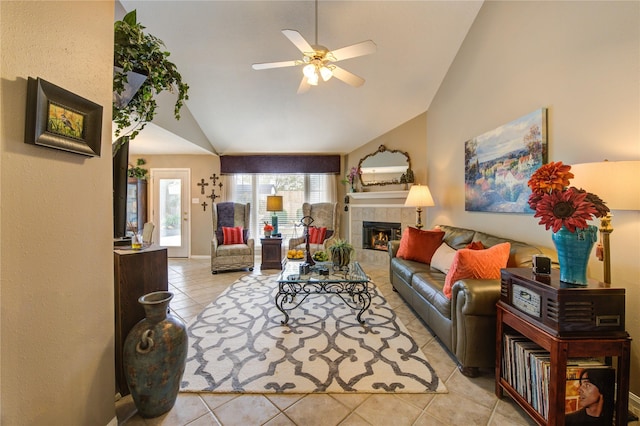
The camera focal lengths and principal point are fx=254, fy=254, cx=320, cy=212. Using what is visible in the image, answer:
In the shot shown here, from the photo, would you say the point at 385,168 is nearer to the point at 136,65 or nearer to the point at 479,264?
the point at 479,264

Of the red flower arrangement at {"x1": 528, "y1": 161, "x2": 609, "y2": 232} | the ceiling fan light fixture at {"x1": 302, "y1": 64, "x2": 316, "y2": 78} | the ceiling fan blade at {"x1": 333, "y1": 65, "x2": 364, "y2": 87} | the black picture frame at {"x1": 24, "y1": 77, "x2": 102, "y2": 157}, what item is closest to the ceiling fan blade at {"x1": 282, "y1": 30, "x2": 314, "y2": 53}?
the ceiling fan light fixture at {"x1": 302, "y1": 64, "x2": 316, "y2": 78}

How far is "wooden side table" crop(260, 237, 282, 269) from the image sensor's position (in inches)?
184

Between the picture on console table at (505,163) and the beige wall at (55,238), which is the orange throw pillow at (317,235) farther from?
the beige wall at (55,238)

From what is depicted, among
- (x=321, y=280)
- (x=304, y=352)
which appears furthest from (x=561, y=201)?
(x=304, y=352)

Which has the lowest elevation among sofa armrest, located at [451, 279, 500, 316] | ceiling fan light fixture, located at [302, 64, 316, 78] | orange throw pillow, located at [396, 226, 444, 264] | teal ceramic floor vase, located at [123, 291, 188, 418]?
teal ceramic floor vase, located at [123, 291, 188, 418]

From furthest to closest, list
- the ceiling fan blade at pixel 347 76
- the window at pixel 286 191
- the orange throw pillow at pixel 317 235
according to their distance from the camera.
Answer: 1. the window at pixel 286 191
2. the orange throw pillow at pixel 317 235
3. the ceiling fan blade at pixel 347 76

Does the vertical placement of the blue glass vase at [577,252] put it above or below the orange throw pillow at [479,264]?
above

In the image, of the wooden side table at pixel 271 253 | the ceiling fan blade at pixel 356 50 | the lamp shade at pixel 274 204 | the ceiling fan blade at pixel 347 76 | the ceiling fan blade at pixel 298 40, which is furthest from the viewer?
the lamp shade at pixel 274 204

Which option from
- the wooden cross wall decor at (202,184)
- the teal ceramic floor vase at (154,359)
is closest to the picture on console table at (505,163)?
the teal ceramic floor vase at (154,359)

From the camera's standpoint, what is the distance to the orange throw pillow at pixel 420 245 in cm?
309

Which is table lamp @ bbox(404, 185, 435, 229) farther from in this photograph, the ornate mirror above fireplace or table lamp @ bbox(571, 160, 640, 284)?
table lamp @ bbox(571, 160, 640, 284)

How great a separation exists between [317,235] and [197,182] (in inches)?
117

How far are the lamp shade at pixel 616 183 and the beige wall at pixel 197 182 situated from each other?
5.58 meters

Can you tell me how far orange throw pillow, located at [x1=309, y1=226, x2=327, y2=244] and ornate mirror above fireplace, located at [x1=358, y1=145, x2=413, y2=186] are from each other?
129 cm
